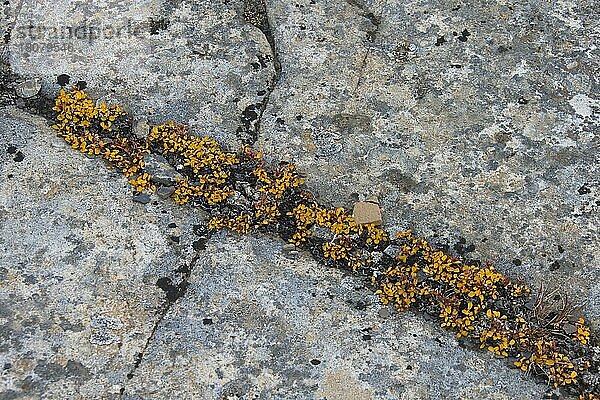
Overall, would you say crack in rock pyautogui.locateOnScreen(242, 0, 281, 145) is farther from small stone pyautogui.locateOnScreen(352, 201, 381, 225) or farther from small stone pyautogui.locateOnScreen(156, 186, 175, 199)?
small stone pyautogui.locateOnScreen(352, 201, 381, 225)

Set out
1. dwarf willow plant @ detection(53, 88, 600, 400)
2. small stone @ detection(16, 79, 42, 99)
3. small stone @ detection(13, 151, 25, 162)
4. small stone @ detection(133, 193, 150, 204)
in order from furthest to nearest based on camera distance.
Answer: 1. small stone @ detection(16, 79, 42, 99)
2. small stone @ detection(13, 151, 25, 162)
3. small stone @ detection(133, 193, 150, 204)
4. dwarf willow plant @ detection(53, 88, 600, 400)

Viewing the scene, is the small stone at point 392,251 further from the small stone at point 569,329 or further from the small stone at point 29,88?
the small stone at point 29,88

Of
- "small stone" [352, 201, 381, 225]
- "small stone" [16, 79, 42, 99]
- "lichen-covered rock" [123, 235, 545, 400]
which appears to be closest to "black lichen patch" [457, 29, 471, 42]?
"small stone" [352, 201, 381, 225]

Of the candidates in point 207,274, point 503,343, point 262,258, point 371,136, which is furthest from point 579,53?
point 207,274

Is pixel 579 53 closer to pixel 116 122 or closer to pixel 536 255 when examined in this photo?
pixel 536 255

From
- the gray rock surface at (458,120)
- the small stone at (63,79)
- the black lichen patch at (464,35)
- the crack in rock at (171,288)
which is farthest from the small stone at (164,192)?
the black lichen patch at (464,35)

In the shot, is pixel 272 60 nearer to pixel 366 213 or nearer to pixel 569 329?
pixel 366 213

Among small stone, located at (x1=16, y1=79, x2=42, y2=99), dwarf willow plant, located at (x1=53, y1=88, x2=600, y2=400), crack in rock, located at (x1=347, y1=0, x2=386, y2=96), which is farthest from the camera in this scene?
crack in rock, located at (x1=347, y1=0, x2=386, y2=96)
